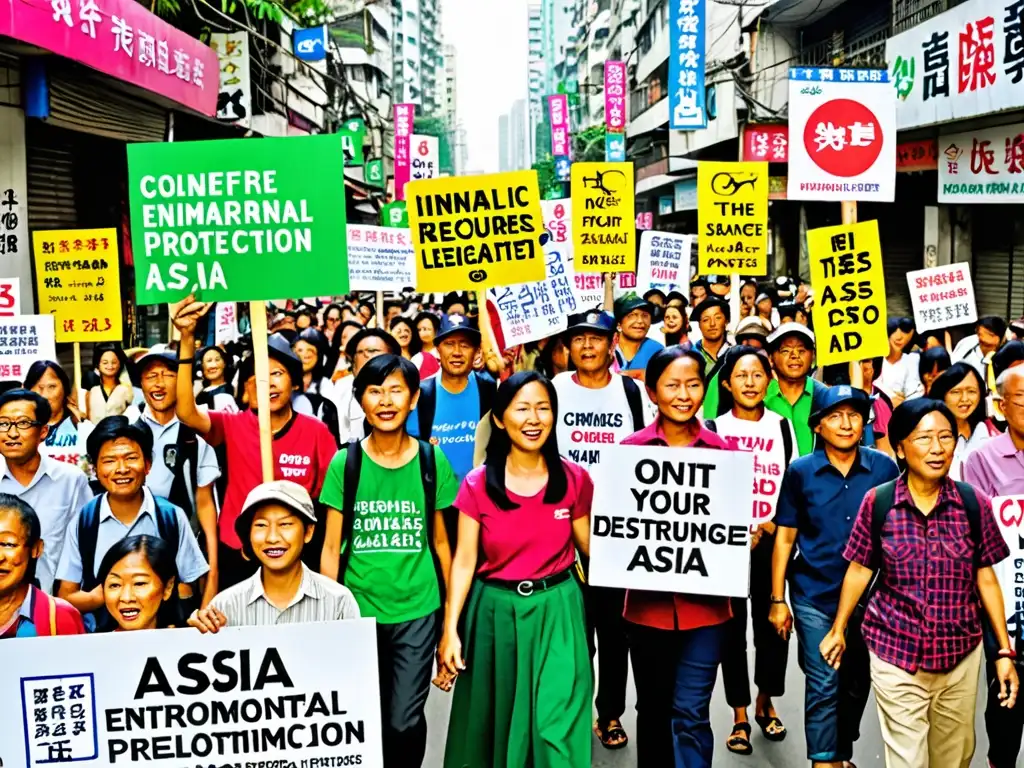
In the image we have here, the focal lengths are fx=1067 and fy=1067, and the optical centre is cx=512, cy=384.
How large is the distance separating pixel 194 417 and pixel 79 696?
1.73 meters

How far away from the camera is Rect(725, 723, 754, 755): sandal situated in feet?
16.3

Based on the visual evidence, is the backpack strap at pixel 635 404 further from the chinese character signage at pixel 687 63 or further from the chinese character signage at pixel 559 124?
the chinese character signage at pixel 559 124

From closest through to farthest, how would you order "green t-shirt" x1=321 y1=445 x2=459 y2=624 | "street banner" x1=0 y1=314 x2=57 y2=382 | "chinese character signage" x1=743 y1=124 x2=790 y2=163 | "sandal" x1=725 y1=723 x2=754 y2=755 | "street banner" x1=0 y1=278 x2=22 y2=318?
"green t-shirt" x1=321 y1=445 x2=459 y2=624, "sandal" x1=725 y1=723 x2=754 y2=755, "street banner" x1=0 y1=314 x2=57 y2=382, "street banner" x1=0 y1=278 x2=22 y2=318, "chinese character signage" x1=743 y1=124 x2=790 y2=163

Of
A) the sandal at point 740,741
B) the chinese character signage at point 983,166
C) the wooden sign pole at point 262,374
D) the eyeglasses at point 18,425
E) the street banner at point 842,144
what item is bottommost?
the sandal at point 740,741

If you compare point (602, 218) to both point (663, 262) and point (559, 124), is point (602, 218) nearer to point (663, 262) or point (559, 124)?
point (663, 262)

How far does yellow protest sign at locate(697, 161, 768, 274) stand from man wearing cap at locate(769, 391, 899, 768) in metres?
6.05

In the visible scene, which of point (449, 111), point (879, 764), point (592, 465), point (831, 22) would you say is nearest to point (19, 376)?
point (592, 465)

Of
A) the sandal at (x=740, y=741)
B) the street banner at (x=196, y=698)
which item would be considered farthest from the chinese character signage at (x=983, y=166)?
the street banner at (x=196, y=698)

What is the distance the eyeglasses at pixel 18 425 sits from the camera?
4.50 m

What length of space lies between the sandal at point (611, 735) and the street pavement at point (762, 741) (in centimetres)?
3

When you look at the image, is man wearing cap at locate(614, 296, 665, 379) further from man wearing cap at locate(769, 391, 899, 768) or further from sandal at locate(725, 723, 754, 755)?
man wearing cap at locate(769, 391, 899, 768)

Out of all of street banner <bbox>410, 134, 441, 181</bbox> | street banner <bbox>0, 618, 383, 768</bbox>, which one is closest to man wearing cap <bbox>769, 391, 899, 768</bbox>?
street banner <bbox>0, 618, 383, 768</bbox>

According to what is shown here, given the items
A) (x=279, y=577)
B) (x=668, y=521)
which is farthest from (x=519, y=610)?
(x=279, y=577)

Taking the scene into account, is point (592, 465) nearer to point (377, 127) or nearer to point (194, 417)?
point (194, 417)
